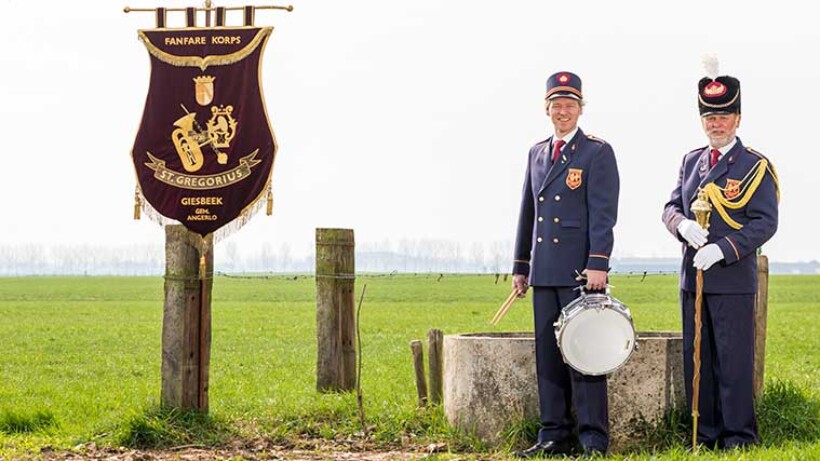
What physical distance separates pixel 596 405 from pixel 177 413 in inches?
139

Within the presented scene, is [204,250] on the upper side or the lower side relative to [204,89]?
lower

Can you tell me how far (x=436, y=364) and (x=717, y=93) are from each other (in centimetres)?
337

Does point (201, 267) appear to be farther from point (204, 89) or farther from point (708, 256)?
point (708, 256)

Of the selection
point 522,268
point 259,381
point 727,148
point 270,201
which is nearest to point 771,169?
point 727,148

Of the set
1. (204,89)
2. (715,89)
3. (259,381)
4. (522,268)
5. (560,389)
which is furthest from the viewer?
(259,381)

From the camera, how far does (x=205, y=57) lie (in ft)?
33.5

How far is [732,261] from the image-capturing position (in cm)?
827

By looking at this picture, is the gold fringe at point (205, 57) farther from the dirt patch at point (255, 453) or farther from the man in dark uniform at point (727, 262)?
the man in dark uniform at point (727, 262)

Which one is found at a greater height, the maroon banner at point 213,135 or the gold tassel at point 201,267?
the maroon banner at point 213,135

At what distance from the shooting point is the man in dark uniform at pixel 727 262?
8391mm

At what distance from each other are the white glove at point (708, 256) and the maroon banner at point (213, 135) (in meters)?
3.70

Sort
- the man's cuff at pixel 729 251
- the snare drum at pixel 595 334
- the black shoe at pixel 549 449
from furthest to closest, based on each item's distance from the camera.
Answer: the black shoe at pixel 549 449 → the man's cuff at pixel 729 251 → the snare drum at pixel 595 334

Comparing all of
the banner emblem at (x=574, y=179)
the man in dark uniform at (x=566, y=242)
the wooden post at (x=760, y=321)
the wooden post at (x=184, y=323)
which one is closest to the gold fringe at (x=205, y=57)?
the wooden post at (x=184, y=323)

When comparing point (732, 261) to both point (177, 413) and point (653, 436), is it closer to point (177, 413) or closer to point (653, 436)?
point (653, 436)
